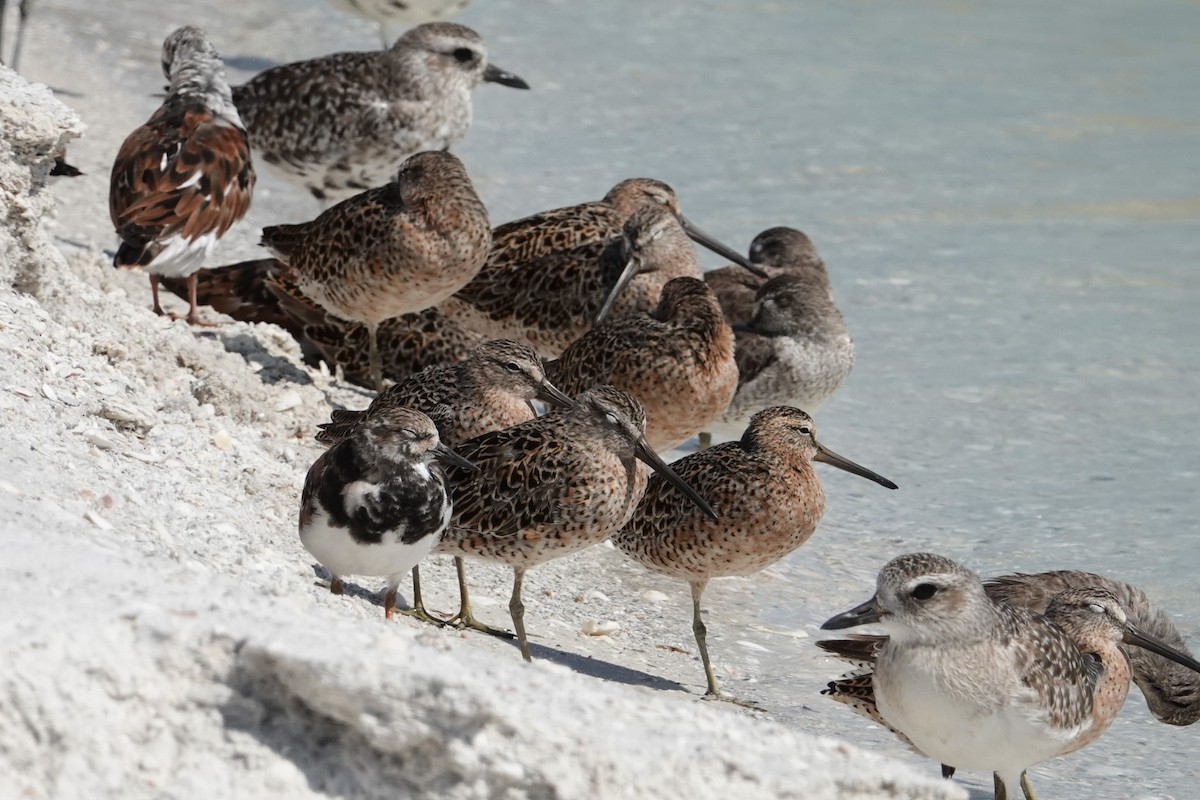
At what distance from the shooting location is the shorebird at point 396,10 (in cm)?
1414

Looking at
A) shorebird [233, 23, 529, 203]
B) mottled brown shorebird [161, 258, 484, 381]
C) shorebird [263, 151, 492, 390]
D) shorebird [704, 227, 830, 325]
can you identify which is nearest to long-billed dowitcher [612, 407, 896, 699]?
shorebird [263, 151, 492, 390]

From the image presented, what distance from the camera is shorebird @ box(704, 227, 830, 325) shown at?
9.39 m

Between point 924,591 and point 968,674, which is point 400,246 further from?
point 968,674

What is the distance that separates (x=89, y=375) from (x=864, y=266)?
7.04 metres

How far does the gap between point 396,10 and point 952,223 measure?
480 cm

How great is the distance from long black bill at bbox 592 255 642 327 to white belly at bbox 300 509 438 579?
2.96m

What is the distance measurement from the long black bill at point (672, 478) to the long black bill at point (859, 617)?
102cm

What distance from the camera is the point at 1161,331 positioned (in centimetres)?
1120

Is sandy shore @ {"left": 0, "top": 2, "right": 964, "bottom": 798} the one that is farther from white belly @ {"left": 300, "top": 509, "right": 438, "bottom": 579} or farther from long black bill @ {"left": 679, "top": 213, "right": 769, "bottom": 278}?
long black bill @ {"left": 679, "top": 213, "right": 769, "bottom": 278}

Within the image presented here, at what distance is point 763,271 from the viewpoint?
32.0ft

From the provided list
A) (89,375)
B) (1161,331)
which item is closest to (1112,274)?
(1161,331)

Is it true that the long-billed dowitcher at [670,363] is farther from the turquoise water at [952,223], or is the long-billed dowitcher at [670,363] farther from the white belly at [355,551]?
the white belly at [355,551]

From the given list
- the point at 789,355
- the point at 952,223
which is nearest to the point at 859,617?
the point at 789,355

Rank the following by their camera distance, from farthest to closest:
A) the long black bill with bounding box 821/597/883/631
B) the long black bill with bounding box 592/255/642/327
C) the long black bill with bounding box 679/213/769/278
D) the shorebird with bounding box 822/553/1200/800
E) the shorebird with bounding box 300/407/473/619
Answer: the long black bill with bounding box 679/213/769/278
the long black bill with bounding box 592/255/642/327
the shorebird with bounding box 300/407/473/619
the long black bill with bounding box 821/597/883/631
the shorebird with bounding box 822/553/1200/800
